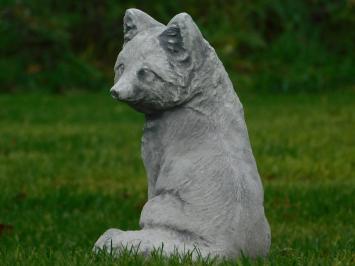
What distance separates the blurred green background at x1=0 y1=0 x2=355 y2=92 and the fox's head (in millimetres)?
11748

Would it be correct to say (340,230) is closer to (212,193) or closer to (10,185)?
(212,193)

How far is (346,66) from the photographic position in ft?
56.7

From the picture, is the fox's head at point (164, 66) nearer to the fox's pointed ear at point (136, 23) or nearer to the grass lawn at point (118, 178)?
the fox's pointed ear at point (136, 23)

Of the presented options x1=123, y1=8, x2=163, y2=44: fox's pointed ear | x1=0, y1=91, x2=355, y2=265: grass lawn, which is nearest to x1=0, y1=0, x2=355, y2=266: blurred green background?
x1=0, y1=91, x2=355, y2=265: grass lawn

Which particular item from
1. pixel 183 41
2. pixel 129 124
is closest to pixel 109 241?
pixel 183 41

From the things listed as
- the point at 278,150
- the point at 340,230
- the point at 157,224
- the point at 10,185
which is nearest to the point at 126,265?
the point at 157,224

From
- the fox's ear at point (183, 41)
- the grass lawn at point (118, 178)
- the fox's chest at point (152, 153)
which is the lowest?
the grass lawn at point (118, 178)

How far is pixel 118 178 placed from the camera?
30.3ft

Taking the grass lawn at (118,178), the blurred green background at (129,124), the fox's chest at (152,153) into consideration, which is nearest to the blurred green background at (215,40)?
the blurred green background at (129,124)

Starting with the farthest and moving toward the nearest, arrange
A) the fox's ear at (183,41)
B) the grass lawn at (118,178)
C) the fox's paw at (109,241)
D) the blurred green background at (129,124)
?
the blurred green background at (129,124) → the grass lawn at (118,178) → the fox's paw at (109,241) → the fox's ear at (183,41)

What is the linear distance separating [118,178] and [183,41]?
182 inches

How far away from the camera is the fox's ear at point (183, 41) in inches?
186

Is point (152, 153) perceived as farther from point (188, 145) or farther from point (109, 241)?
point (109, 241)

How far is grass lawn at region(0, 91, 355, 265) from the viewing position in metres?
6.16
